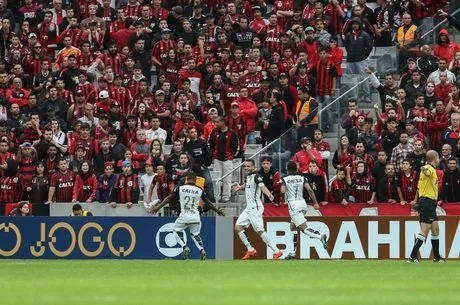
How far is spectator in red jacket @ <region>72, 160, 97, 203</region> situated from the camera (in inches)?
1299

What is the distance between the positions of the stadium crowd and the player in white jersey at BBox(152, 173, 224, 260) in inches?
84.5

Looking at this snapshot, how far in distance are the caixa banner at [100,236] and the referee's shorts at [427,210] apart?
6282mm

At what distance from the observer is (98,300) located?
17172 mm

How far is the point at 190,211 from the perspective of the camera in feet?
97.9

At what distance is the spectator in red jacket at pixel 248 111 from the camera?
34.0m

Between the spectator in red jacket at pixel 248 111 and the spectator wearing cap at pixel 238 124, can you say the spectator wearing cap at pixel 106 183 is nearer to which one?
the spectator wearing cap at pixel 238 124

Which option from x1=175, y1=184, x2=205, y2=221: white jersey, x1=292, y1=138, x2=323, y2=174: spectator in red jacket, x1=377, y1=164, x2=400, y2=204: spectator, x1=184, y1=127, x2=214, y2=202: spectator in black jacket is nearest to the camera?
x1=175, y1=184, x2=205, y2=221: white jersey

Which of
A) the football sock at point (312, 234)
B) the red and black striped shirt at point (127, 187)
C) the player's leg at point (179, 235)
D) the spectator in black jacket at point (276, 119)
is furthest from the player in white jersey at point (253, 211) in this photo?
the spectator in black jacket at point (276, 119)

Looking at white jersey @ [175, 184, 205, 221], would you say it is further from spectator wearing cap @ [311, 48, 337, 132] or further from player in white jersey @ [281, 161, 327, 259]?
spectator wearing cap @ [311, 48, 337, 132]

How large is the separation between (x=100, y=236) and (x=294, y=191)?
184 inches

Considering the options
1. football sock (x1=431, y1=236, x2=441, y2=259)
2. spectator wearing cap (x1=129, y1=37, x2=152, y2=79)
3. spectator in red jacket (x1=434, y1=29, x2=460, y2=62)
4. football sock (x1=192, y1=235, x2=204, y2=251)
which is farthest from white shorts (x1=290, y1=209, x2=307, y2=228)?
spectator wearing cap (x1=129, y1=37, x2=152, y2=79)

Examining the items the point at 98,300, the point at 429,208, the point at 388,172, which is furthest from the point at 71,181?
the point at 98,300

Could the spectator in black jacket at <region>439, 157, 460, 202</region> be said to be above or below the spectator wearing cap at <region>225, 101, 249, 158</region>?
below

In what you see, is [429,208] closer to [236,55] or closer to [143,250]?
[143,250]
